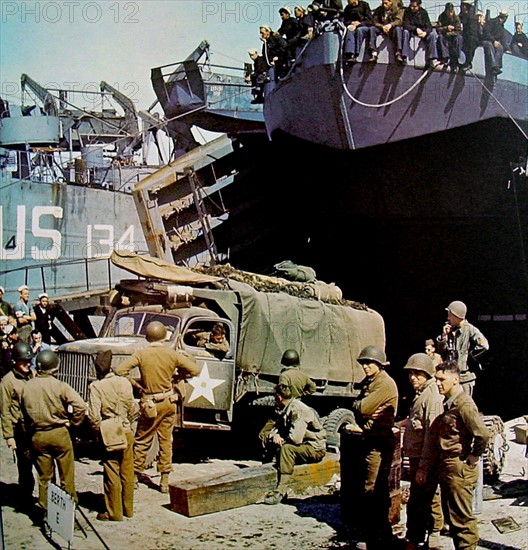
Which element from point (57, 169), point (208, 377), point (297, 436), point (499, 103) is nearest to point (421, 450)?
point (297, 436)

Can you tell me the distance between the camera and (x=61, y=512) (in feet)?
13.0

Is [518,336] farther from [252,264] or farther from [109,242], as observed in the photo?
[109,242]

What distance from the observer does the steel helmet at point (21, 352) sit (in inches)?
185

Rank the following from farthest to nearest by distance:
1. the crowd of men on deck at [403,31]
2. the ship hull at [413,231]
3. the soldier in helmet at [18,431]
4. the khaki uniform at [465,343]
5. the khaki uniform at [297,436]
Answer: the ship hull at [413,231] → the crowd of men on deck at [403,31] → the khaki uniform at [465,343] → the khaki uniform at [297,436] → the soldier in helmet at [18,431]

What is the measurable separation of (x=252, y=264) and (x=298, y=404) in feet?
14.0

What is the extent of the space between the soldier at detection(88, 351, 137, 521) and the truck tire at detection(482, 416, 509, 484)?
2.62 meters

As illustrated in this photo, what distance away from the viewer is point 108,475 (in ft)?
14.2

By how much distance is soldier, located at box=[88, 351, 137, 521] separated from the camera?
4340 millimetres

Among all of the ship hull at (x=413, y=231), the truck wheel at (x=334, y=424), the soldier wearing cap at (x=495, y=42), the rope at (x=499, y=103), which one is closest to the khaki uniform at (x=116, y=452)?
the truck wheel at (x=334, y=424)

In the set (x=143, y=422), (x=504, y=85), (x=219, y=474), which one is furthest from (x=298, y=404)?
(x=504, y=85)

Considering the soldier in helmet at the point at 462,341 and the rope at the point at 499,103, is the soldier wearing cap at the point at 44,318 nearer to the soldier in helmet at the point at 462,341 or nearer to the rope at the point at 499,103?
the soldier in helmet at the point at 462,341

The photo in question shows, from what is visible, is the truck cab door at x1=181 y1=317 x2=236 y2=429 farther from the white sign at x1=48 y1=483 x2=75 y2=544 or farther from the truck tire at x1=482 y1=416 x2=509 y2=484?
the truck tire at x1=482 y1=416 x2=509 y2=484

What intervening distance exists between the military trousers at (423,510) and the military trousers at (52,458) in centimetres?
195

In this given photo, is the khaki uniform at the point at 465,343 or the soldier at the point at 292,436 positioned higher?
the khaki uniform at the point at 465,343
